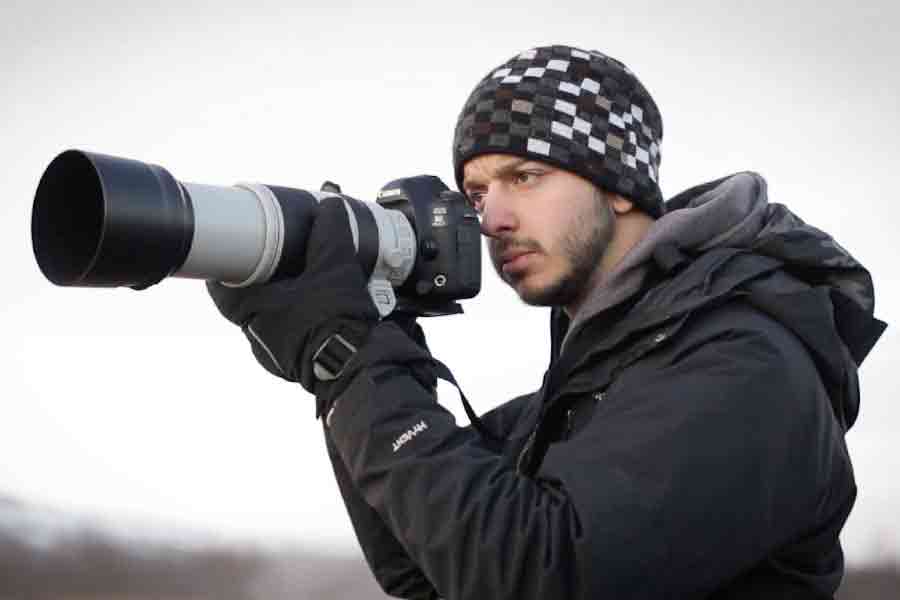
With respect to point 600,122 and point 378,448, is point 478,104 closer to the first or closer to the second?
point 600,122

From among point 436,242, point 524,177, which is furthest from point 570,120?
point 436,242

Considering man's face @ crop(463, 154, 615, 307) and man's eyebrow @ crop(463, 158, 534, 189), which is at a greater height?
man's eyebrow @ crop(463, 158, 534, 189)

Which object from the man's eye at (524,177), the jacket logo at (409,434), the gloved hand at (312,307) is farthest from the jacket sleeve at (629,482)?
the man's eye at (524,177)

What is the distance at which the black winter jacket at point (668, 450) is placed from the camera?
1.63m

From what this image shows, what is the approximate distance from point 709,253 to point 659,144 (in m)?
0.66

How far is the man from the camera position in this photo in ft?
5.41

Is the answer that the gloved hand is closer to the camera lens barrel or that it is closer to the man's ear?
the camera lens barrel

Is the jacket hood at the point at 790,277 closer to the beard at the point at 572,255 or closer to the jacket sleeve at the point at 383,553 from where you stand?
the beard at the point at 572,255

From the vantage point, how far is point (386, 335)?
1927 mm

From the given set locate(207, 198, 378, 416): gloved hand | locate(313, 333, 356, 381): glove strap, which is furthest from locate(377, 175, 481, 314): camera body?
locate(313, 333, 356, 381): glove strap

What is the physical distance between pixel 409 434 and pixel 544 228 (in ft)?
2.12

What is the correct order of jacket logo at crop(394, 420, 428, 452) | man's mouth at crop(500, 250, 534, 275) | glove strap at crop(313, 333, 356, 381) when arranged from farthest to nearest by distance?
1. man's mouth at crop(500, 250, 534, 275)
2. glove strap at crop(313, 333, 356, 381)
3. jacket logo at crop(394, 420, 428, 452)

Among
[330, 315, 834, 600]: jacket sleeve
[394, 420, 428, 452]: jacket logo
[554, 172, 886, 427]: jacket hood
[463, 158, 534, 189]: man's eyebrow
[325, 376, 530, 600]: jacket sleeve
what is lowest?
[325, 376, 530, 600]: jacket sleeve

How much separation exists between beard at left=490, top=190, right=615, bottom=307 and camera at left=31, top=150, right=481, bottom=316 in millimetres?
158
